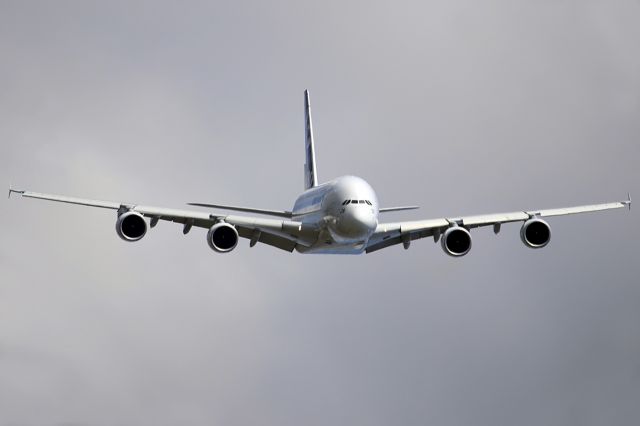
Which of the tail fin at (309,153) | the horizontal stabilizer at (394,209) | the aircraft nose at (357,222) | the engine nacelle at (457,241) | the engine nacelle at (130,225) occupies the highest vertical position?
the tail fin at (309,153)

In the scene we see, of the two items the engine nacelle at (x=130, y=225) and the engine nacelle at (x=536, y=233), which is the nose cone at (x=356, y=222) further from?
the engine nacelle at (x=130, y=225)

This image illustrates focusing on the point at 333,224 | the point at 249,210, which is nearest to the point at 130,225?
the point at 249,210

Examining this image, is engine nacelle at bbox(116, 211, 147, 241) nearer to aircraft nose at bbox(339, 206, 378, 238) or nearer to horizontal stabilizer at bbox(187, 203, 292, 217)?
horizontal stabilizer at bbox(187, 203, 292, 217)

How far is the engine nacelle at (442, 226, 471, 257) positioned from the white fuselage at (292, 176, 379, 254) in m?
4.70

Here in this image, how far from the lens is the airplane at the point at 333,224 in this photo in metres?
51.2

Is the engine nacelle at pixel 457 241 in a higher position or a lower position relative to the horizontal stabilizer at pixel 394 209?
lower

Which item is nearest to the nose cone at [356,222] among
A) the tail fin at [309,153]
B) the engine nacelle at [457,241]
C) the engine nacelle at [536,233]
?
the engine nacelle at [457,241]

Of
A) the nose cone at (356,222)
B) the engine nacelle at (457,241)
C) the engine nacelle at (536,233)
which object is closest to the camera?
the nose cone at (356,222)

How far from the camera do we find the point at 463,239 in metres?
54.6

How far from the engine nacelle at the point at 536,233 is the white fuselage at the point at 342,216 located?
352 inches

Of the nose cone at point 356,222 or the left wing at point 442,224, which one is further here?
the left wing at point 442,224

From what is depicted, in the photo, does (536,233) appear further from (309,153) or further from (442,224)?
(309,153)

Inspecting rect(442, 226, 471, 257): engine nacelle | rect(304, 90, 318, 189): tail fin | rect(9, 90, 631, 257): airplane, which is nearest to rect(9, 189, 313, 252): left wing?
rect(9, 90, 631, 257): airplane

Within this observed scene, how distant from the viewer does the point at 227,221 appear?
5331 centimetres
